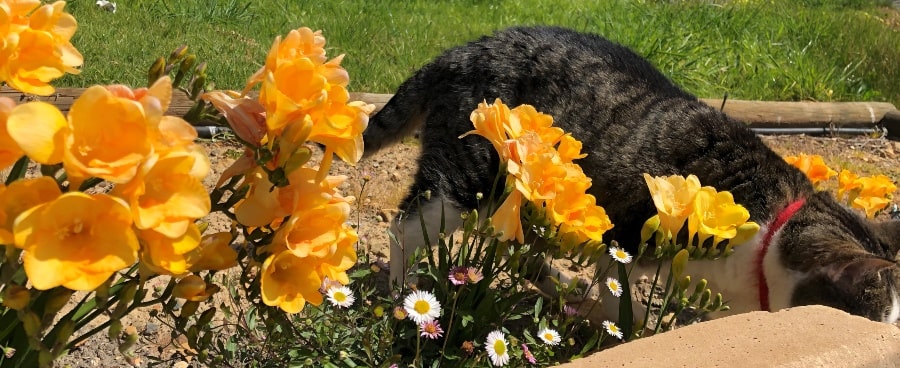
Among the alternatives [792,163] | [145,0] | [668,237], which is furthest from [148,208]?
[145,0]

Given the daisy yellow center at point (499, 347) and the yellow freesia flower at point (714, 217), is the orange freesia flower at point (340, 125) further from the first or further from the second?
the yellow freesia flower at point (714, 217)

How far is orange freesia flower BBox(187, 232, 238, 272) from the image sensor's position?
1091 millimetres

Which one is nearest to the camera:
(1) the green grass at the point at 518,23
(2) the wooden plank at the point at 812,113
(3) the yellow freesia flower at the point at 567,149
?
(3) the yellow freesia flower at the point at 567,149

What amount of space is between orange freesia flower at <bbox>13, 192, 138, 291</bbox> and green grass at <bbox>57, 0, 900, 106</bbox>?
320cm

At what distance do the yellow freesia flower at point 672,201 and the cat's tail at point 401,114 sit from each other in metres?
1.43

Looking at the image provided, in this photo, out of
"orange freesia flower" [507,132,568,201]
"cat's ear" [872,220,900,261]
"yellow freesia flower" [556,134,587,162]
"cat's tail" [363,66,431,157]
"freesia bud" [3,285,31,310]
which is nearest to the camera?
"freesia bud" [3,285,31,310]

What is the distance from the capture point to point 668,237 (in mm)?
1886

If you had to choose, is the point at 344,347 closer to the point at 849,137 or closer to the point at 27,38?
the point at 27,38

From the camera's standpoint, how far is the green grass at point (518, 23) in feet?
14.6

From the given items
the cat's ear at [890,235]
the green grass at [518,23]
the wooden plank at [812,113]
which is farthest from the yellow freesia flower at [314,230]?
the wooden plank at [812,113]

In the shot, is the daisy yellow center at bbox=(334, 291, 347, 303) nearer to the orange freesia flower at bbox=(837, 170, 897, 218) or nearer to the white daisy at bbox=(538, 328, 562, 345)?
the white daisy at bbox=(538, 328, 562, 345)

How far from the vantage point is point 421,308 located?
5.64ft

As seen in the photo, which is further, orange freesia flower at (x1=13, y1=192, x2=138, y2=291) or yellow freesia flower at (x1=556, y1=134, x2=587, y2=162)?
yellow freesia flower at (x1=556, y1=134, x2=587, y2=162)

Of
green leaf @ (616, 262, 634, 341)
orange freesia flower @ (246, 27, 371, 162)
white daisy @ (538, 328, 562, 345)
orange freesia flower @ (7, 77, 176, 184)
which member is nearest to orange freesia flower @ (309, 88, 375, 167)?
orange freesia flower @ (246, 27, 371, 162)
